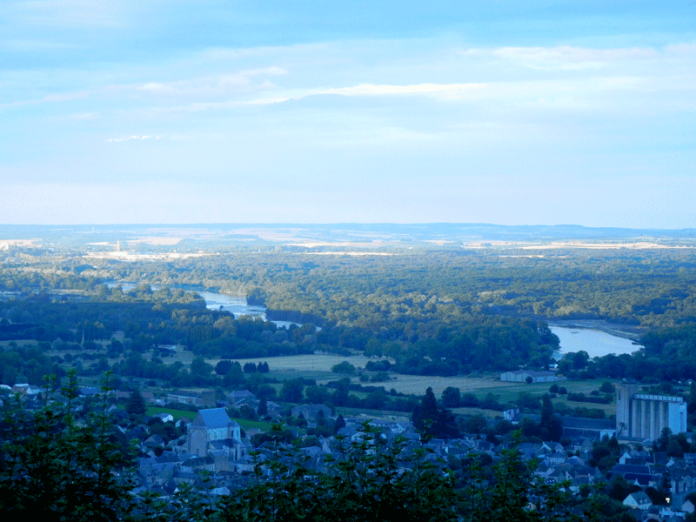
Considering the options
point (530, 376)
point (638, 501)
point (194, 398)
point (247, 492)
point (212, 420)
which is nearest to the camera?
point (247, 492)

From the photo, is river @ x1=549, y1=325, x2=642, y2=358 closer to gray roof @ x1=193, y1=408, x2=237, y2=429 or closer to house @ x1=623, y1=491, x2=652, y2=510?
gray roof @ x1=193, y1=408, x2=237, y2=429

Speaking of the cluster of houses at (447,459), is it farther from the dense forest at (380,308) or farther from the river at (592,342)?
the river at (592,342)

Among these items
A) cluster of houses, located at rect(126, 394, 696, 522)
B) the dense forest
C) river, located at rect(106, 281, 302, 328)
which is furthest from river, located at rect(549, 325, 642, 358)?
cluster of houses, located at rect(126, 394, 696, 522)

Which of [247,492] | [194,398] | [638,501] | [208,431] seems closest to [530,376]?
[194,398]

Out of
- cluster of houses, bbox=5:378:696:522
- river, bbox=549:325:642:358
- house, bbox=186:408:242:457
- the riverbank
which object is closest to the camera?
cluster of houses, bbox=5:378:696:522

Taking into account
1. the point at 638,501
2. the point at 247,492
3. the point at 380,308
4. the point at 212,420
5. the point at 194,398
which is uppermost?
the point at 247,492

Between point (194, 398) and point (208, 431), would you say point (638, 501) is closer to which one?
point (208, 431)
